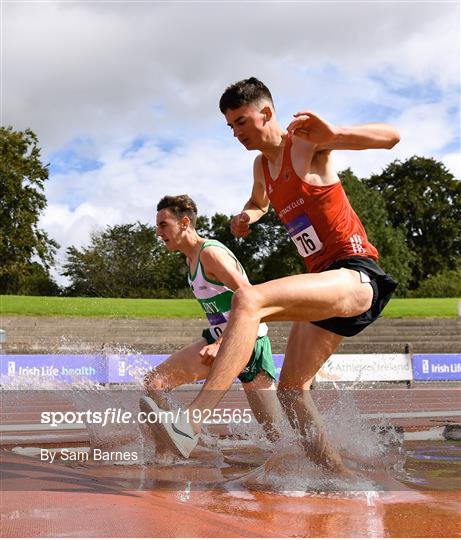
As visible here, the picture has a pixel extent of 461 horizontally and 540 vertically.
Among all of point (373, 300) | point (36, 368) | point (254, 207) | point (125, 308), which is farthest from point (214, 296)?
point (125, 308)

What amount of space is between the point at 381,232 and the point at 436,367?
3510 centimetres

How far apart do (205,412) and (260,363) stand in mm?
1919

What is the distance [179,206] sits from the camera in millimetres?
5391

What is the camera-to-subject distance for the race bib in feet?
13.0

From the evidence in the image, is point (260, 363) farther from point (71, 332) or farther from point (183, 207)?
point (71, 332)

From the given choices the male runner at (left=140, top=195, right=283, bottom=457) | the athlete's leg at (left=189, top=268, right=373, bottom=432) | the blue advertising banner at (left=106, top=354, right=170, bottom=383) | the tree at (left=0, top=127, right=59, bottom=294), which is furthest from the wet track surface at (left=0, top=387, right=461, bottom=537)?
the tree at (left=0, top=127, right=59, bottom=294)

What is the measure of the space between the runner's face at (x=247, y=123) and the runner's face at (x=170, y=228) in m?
1.34

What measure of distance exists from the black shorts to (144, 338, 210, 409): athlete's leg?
128cm

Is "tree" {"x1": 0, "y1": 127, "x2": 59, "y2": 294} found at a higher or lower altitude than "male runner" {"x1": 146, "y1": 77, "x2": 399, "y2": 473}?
higher

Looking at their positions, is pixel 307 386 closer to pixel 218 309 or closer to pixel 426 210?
pixel 218 309

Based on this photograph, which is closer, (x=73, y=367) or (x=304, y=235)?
(x=304, y=235)

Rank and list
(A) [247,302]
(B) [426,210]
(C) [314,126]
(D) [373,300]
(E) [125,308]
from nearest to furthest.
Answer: (A) [247,302]
(C) [314,126]
(D) [373,300]
(E) [125,308]
(B) [426,210]

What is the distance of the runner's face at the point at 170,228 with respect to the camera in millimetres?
5324

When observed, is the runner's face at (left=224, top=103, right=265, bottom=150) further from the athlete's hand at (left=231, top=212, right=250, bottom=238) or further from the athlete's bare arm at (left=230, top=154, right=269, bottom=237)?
the athlete's hand at (left=231, top=212, right=250, bottom=238)
